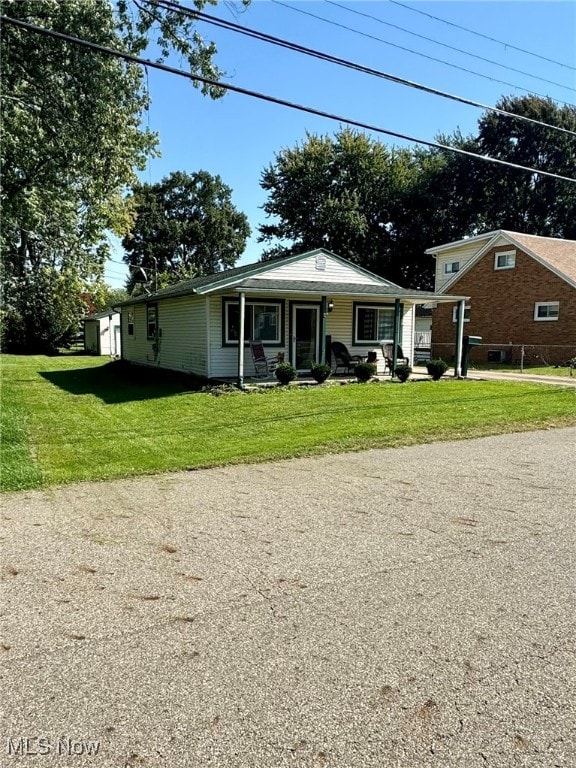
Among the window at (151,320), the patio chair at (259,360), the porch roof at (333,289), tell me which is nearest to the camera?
A: the porch roof at (333,289)

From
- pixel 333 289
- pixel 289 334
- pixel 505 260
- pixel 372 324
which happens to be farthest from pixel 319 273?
pixel 505 260

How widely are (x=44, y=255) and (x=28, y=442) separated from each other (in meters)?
9.69

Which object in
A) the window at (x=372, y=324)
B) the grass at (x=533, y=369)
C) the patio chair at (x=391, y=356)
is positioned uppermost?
the window at (x=372, y=324)

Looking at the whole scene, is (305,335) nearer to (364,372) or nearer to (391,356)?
(364,372)

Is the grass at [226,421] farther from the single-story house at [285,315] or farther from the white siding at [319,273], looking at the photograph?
the white siding at [319,273]

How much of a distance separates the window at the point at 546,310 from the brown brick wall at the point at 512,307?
161 millimetres

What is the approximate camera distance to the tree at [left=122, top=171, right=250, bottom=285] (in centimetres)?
5069

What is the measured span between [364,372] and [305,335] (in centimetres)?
245

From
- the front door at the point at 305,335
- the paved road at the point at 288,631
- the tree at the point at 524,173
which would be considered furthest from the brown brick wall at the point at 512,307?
the paved road at the point at 288,631

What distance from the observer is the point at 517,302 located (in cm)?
2348

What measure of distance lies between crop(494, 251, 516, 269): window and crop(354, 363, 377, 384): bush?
42.3ft

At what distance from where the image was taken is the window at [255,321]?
14906 mm

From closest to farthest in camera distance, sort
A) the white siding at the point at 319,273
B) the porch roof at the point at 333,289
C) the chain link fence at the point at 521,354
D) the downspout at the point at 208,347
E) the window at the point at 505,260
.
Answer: the porch roof at the point at 333,289
the downspout at the point at 208,347
the white siding at the point at 319,273
the chain link fence at the point at 521,354
the window at the point at 505,260

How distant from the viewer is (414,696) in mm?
2424
